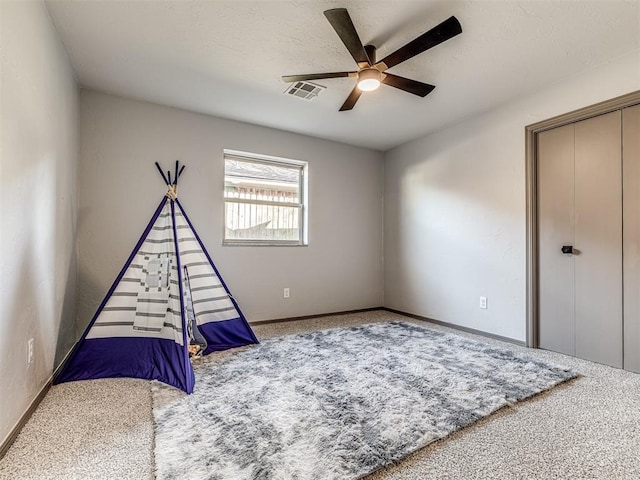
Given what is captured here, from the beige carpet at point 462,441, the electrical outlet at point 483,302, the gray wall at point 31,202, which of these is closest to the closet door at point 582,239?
the electrical outlet at point 483,302

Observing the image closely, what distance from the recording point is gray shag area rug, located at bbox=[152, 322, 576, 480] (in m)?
1.37

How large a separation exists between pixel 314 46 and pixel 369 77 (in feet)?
1.52

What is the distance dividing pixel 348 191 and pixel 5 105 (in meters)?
3.58

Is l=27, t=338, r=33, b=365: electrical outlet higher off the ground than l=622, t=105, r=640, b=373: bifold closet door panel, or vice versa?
l=622, t=105, r=640, b=373: bifold closet door panel

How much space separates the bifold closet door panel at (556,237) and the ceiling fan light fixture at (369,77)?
179 cm

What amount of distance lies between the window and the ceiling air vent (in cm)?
108

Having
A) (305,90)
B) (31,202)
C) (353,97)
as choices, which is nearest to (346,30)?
(353,97)

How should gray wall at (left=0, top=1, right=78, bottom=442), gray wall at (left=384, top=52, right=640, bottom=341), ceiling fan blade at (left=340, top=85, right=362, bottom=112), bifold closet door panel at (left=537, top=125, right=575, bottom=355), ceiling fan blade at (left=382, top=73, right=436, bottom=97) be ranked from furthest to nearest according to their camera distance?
1. gray wall at (left=384, top=52, right=640, bottom=341)
2. bifold closet door panel at (left=537, top=125, right=575, bottom=355)
3. ceiling fan blade at (left=340, top=85, right=362, bottom=112)
4. ceiling fan blade at (left=382, top=73, right=436, bottom=97)
5. gray wall at (left=0, top=1, right=78, bottom=442)

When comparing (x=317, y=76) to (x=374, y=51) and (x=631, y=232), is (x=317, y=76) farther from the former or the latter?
(x=631, y=232)

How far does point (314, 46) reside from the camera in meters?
2.32

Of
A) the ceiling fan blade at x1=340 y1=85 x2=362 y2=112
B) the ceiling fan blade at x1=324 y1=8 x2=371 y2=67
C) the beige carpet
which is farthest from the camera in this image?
the ceiling fan blade at x1=340 y1=85 x2=362 y2=112

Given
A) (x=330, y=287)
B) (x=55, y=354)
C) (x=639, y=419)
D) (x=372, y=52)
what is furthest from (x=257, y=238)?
(x=639, y=419)

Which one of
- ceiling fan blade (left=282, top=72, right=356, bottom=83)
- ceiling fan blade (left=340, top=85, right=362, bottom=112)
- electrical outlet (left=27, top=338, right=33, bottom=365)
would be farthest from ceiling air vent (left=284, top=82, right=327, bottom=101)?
electrical outlet (left=27, top=338, right=33, bottom=365)

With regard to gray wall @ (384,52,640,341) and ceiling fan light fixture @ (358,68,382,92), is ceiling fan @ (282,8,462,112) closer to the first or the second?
ceiling fan light fixture @ (358,68,382,92)
